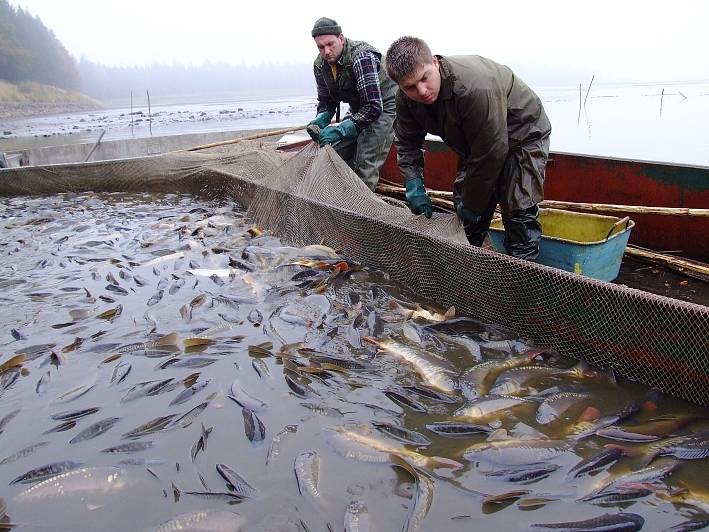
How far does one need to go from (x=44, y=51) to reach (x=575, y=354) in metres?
104

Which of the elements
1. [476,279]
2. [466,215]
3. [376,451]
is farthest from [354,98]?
[376,451]

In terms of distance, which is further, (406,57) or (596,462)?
(406,57)

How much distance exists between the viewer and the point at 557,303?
132 inches

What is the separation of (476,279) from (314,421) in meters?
1.59

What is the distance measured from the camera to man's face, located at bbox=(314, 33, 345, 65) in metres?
5.66

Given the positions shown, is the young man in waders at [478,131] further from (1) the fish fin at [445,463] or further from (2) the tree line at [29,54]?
(2) the tree line at [29,54]

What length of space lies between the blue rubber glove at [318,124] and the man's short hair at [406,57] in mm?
2944

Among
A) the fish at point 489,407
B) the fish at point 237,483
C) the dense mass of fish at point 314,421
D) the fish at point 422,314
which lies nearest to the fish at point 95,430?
the dense mass of fish at point 314,421

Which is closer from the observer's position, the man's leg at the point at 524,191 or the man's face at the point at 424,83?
the man's face at the point at 424,83

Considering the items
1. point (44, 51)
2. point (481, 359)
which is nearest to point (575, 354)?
point (481, 359)

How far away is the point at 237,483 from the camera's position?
2.53 meters

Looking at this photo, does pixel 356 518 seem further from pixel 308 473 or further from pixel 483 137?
pixel 483 137

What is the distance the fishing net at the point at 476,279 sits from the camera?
9.51ft

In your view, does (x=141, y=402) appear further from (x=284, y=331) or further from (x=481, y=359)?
(x=481, y=359)
